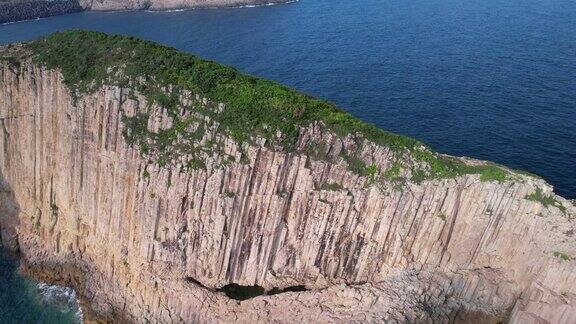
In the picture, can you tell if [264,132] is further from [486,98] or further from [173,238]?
[486,98]

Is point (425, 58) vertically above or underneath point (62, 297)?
above

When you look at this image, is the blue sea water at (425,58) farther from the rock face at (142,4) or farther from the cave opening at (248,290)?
the cave opening at (248,290)

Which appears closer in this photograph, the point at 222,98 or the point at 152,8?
the point at 222,98

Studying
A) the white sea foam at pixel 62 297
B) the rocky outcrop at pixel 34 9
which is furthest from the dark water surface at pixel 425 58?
the white sea foam at pixel 62 297

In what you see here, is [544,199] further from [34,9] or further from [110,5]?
[110,5]

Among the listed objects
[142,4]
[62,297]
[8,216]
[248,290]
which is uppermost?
[142,4]

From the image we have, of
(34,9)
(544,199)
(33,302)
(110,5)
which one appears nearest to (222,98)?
(33,302)
